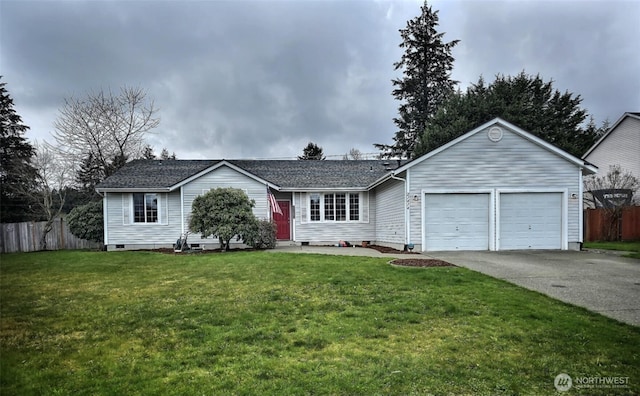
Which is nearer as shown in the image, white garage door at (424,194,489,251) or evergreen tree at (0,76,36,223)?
white garage door at (424,194,489,251)

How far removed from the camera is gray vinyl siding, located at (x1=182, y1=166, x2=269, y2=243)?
59.5ft

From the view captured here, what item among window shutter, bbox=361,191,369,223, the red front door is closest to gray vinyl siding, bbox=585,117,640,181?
window shutter, bbox=361,191,369,223

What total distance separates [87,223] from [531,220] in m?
20.1

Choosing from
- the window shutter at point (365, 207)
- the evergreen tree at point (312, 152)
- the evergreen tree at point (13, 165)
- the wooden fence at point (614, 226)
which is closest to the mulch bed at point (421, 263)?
the window shutter at point (365, 207)

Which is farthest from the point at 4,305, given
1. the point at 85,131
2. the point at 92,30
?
the point at 85,131

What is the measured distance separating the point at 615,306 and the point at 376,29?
14.7m

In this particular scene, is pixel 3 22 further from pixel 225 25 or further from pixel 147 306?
pixel 225 25

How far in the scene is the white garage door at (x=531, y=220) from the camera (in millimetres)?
14891

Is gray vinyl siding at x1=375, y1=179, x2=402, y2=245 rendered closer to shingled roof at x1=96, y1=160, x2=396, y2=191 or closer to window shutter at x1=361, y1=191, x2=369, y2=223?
window shutter at x1=361, y1=191, x2=369, y2=223

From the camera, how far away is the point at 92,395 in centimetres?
346

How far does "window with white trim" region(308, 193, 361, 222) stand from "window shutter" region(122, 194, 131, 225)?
8736 mm

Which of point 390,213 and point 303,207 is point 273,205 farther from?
point 390,213

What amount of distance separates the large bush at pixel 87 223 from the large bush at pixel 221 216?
6.16 meters

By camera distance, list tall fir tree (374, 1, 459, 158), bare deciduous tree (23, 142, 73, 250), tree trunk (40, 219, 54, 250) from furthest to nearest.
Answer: tall fir tree (374, 1, 459, 158), bare deciduous tree (23, 142, 73, 250), tree trunk (40, 219, 54, 250)
